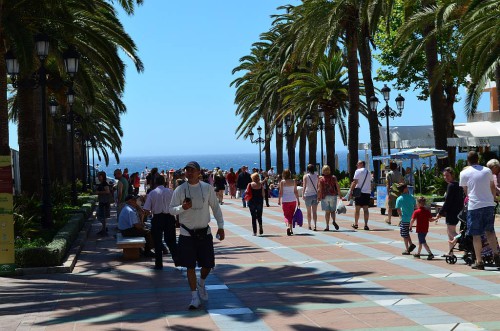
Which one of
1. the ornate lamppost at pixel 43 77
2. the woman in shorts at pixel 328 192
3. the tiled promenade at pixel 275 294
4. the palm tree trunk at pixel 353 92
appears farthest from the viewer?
the palm tree trunk at pixel 353 92

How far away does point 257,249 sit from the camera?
15.3 m

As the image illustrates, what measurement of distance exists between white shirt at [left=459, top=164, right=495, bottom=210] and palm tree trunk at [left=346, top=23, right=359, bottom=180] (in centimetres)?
2255

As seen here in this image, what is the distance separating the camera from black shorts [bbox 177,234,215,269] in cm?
915

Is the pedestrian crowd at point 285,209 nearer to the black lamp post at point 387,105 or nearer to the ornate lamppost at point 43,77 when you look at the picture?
the ornate lamppost at point 43,77

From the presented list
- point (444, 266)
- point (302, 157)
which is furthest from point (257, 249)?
point (302, 157)

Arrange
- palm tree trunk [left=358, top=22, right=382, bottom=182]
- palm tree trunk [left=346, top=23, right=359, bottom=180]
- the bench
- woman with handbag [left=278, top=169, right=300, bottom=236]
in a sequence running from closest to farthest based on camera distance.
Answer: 1. the bench
2. woman with handbag [left=278, top=169, right=300, bottom=236]
3. palm tree trunk [left=358, top=22, right=382, bottom=182]
4. palm tree trunk [left=346, top=23, right=359, bottom=180]

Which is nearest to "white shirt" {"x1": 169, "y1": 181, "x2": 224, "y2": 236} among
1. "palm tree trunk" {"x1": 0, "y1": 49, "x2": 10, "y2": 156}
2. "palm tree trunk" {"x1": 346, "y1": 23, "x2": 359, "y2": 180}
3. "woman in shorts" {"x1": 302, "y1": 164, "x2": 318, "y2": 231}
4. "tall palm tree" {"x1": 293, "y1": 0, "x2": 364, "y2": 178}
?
"palm tree trunk" {"x1": 0, "y1": 49, "x2": 10, "y2": 156}

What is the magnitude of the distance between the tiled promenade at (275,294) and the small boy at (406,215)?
0.26m

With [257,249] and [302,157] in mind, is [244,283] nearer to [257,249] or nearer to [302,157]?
[257,249]

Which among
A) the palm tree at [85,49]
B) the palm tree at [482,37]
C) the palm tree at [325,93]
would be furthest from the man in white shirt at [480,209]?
the palm tree at [325,93]

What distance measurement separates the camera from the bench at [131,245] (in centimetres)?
1405

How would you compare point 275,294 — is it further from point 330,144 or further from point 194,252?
point 330,144

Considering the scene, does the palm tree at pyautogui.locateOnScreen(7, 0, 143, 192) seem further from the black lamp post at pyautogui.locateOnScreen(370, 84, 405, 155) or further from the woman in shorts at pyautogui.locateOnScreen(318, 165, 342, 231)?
the black lamp post at pyautogui.locateOnScreen(370, 84, 405, 155)

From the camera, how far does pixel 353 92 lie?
112 ft
